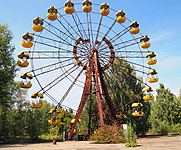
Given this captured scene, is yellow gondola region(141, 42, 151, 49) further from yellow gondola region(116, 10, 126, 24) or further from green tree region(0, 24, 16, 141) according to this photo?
green tree region(0, 24, 16, 141)

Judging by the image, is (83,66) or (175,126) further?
(175,126)

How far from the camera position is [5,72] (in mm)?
22422

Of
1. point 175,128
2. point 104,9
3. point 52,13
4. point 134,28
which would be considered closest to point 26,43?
point 52,13

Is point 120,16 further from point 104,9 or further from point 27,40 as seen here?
point 27,40

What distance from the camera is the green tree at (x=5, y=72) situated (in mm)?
22500

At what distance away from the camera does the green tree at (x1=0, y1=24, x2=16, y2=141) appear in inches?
886

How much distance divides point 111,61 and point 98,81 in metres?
2.67

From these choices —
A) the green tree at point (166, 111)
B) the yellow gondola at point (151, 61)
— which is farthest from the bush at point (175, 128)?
the yellow gondola at point (151, 61)

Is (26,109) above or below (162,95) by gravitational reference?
below

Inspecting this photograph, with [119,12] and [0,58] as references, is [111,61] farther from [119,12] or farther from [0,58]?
[0,58]

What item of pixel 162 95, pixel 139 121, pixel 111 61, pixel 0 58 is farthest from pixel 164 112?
pixel 0 58

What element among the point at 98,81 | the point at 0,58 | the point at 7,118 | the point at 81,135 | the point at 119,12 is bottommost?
the point at 81,135

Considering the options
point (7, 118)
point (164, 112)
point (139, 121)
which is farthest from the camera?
point (164, 112)

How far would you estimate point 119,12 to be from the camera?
65.0 feet
